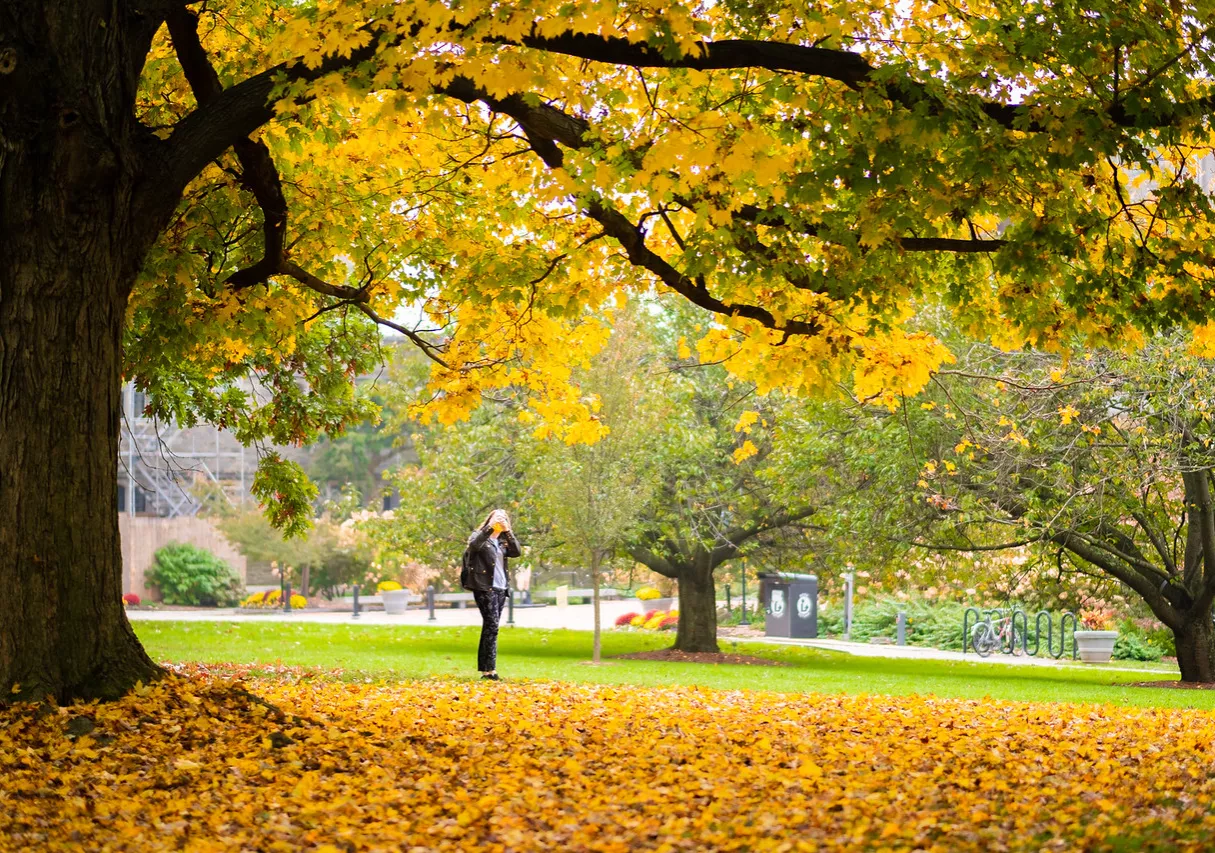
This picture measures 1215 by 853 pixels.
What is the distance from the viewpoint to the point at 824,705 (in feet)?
33.5

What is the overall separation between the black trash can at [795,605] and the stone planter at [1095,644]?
5.52 metres

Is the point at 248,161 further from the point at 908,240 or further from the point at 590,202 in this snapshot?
the point at 908,240

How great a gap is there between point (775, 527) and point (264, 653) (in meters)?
8.69

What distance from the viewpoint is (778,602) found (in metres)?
26.8

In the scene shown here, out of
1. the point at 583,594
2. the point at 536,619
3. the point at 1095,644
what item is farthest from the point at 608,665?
the point at 583,594

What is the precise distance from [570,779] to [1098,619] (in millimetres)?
21447

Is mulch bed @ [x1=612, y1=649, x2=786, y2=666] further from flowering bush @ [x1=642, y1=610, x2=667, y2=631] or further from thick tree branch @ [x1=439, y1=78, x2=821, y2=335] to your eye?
thick tree branch @ [x1=439, y1=78, x2=821, y2=335]

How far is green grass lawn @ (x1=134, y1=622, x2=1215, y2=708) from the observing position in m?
14.4

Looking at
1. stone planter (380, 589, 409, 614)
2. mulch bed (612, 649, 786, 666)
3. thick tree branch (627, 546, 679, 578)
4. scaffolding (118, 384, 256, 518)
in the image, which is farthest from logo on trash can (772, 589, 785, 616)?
scaffolding (118, 384, 256, 518)

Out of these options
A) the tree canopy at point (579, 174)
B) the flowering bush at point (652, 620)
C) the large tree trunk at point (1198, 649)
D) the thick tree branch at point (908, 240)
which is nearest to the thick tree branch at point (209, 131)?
the tree canopy at point (579, 174)

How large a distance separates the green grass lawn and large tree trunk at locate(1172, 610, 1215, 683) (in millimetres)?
890

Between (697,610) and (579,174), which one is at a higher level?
(579,174)

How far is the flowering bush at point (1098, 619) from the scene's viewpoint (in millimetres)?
25359

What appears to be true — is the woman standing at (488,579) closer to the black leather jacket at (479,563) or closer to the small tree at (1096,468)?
the black leather jacket at (479,563)
